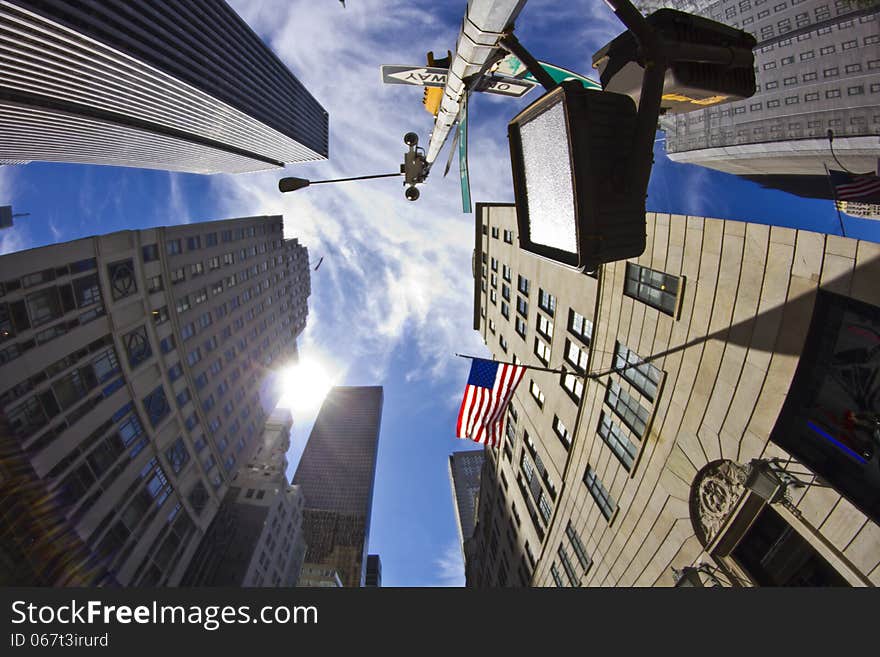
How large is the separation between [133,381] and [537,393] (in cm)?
3604

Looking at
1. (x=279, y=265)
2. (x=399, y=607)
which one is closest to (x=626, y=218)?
(x=399, y=607)

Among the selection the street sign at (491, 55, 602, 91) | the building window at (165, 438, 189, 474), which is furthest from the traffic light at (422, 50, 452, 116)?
the building window at (165, 438, 189, 474)

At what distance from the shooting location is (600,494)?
17.6 metres

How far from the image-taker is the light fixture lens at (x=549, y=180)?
2.29 metres

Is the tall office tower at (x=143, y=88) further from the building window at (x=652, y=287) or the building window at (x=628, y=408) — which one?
the building window at (x=628, y=408)

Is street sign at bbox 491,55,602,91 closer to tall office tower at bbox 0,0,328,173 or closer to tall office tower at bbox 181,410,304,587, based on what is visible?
tall office tower at bbox 181,410,304,587

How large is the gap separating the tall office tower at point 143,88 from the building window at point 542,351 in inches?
3026

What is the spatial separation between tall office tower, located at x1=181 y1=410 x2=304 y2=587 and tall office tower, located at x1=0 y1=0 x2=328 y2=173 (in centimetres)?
7648

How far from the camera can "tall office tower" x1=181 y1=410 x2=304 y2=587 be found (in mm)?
51719

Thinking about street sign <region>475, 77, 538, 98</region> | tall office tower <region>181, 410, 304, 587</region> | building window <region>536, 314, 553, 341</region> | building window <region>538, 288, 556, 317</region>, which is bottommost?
tall office tower <region>181, 410, 304, 587</region>

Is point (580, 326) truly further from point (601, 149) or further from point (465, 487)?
point (465, 487)

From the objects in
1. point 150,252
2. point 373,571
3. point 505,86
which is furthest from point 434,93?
point 373,571

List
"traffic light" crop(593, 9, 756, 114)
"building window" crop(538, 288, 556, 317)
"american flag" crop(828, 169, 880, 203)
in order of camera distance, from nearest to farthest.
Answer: "traffic light" crop(593, 9, 756, 114), "american flag" crop(828, 169, 880, 203), "building window" crop(538, 288, 556, 317)

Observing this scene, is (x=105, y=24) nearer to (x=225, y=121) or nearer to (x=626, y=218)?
(x=225, y=121)
